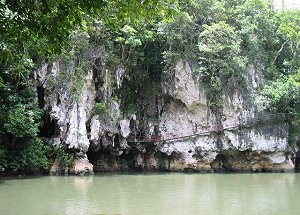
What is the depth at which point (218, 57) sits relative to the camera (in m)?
17.6

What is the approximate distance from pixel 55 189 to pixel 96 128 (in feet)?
16.6

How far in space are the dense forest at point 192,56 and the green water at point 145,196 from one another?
1.82 metres

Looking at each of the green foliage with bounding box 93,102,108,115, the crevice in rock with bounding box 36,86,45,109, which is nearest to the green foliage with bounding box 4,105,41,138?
the crevice in rock with bounding box 36,86,45,109

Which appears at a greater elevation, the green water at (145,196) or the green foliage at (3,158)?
the green foliage at (3,158)

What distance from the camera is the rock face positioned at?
1730 centimetres

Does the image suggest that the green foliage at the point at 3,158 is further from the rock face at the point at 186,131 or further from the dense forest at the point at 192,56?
the rock face at the point at 186,131

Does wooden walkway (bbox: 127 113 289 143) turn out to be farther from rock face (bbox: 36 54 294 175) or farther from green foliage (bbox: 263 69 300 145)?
green foliage (bbox: 263 69 300 145)

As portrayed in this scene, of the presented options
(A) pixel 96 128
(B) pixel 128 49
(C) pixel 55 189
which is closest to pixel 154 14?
(C) pixel 55 189

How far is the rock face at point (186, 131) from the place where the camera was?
56.7 feet

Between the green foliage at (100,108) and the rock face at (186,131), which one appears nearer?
the green foliage at (100,108)

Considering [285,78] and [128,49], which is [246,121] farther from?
[128,49]

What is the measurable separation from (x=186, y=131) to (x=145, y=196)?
8319mm

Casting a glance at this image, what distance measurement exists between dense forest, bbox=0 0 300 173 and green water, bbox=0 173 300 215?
5.96 feet

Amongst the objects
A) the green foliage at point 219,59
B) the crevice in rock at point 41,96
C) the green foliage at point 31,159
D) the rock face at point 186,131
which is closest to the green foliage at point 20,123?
the green foliage at point 31,159
